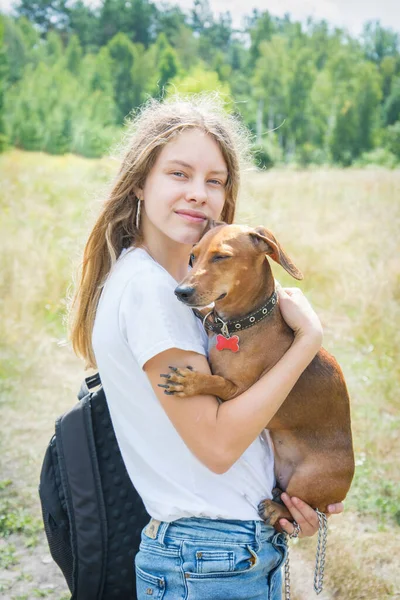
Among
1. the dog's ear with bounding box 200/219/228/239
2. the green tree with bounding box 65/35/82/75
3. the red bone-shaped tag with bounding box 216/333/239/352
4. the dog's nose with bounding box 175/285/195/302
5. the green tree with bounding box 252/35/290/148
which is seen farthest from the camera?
the green tree with bounding box 252/35/290/148

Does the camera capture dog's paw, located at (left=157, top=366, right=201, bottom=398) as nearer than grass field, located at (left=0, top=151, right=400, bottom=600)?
Yes

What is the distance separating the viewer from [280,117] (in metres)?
37.8

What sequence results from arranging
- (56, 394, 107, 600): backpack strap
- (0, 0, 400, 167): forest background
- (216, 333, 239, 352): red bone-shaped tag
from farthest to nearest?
1. (0, 0, 400, 167): forest background
2. (216, 333, 239, 352): red bone-shaped tag
3. (56, 394, 107, 600): backpack strap

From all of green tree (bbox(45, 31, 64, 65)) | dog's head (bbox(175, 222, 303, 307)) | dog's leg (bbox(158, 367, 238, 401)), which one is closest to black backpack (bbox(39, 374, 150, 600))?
dog's leg (bbox(158, 367, 238, 401))

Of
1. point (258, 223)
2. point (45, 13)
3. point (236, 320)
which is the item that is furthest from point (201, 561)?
point (45, 13)

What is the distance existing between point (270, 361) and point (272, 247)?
0.41 meters

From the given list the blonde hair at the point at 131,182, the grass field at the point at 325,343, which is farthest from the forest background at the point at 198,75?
the blonde hair at the point at 131,182

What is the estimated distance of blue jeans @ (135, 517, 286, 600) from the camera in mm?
1696

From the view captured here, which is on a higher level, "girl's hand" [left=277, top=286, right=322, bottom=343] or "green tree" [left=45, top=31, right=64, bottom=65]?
"girl's hand" [left=277, top=286, right=322, bottom=343]

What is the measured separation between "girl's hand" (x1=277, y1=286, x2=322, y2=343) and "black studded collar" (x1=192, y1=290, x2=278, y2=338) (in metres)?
0.04

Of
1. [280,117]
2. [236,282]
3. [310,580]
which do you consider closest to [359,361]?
[310,580]

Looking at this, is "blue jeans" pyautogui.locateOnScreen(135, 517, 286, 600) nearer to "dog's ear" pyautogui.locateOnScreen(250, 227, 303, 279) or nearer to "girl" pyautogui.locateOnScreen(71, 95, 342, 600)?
"girl" pyautogui.locateOnScreen(71, 95, 342, 600)

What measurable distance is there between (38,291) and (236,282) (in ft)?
18.7

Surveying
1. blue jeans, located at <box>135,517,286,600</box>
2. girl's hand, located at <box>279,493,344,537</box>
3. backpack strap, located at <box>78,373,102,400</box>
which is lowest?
girl's hand, located at <box>279,493,344,537</box>
